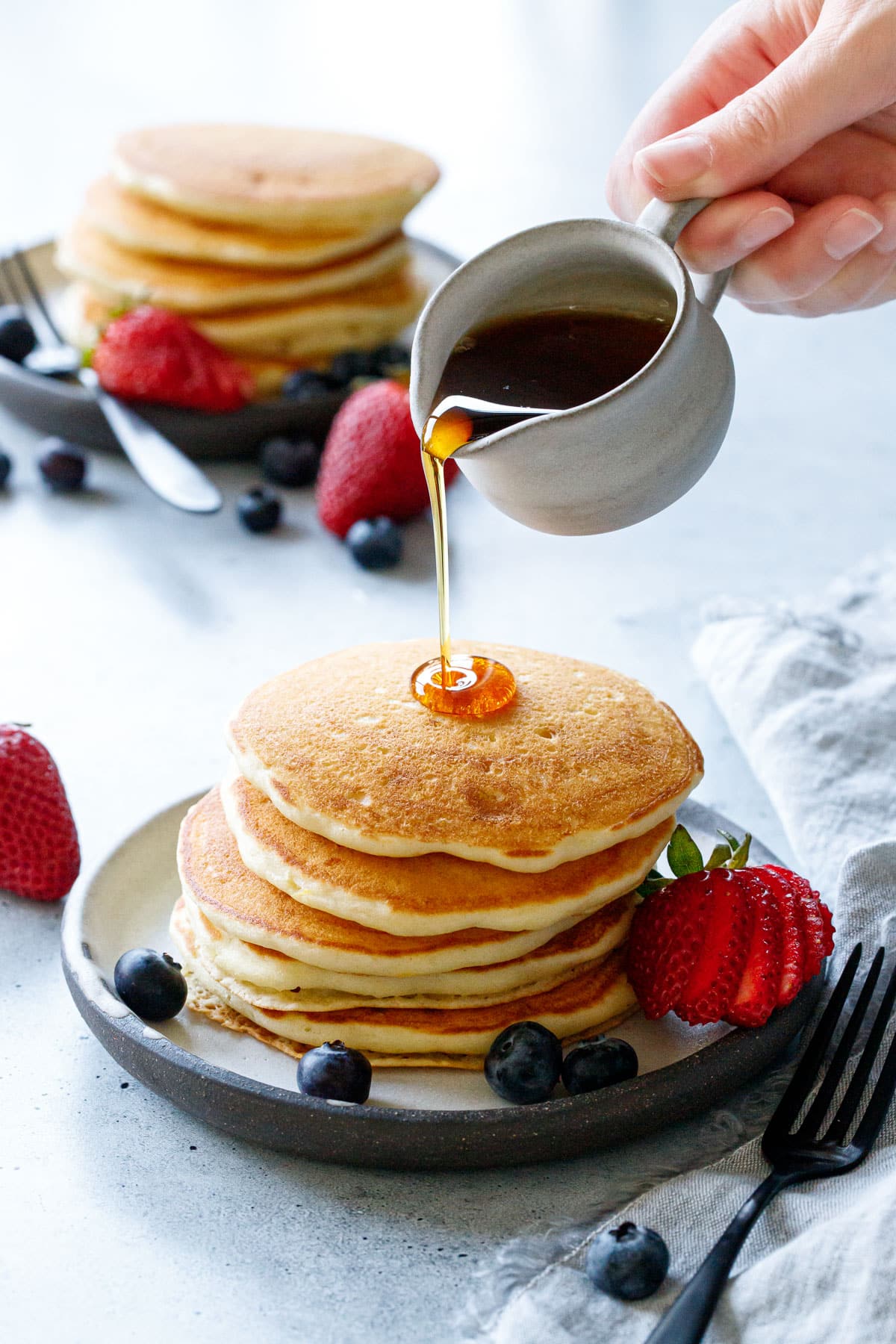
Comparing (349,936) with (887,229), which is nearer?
(349,936)

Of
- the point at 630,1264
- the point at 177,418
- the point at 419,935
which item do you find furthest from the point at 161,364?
→ the point at 630,1264

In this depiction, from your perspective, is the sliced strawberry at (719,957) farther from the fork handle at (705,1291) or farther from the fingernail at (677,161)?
the fingernail at (677,161)

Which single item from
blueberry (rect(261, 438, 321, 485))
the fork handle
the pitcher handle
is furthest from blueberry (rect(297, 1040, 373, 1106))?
blueberry (rect(261, 438, 321, 485))

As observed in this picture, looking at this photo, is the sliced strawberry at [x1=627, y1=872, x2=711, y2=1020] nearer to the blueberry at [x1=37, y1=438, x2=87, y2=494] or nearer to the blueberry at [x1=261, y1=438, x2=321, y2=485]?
the blueberry at [x1=261, y1=438, x2=321, y2=485]

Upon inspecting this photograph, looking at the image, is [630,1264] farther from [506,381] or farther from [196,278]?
[196,278]

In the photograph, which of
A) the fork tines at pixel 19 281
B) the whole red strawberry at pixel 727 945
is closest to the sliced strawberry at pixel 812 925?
the whole red strawberry at pixel 727 945

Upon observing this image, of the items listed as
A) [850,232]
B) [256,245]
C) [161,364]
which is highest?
[850,232]

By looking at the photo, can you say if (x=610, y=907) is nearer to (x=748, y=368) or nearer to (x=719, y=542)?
(x=719, y=542)
